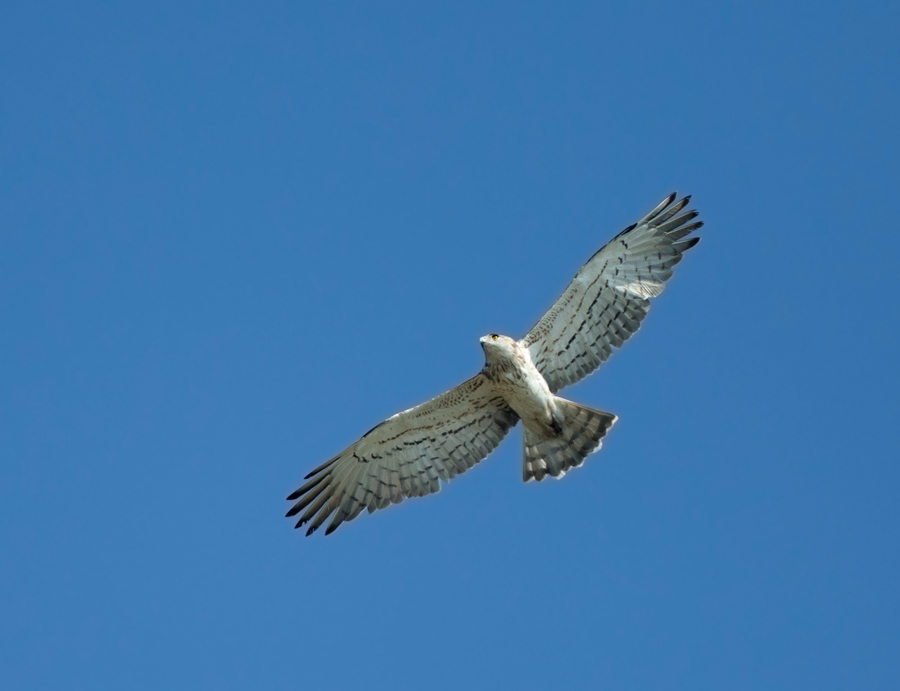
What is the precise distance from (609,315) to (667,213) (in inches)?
55.6

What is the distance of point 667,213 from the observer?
14648 millimetres

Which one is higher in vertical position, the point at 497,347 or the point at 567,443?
the point at 497,347

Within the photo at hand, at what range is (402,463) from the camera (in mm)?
14984

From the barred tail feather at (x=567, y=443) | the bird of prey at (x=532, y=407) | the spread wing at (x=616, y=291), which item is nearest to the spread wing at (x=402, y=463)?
the bird of prey at (x=532, y=407)

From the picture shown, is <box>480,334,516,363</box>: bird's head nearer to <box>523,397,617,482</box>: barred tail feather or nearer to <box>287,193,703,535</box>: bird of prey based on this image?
<box>287,193,703,535</box>: bird of prey

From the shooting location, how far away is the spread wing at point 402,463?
1486cm

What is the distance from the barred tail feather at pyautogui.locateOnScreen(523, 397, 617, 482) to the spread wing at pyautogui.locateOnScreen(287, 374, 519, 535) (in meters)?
0.56

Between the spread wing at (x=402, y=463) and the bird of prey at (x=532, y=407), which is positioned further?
the spread wing at (x=402, y=463)

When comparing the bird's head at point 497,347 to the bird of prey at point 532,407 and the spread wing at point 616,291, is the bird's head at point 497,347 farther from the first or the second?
the spread wing at point 616,291

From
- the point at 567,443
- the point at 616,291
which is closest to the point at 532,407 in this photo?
the point at 567,443

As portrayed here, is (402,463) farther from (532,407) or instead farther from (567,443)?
(567,443)

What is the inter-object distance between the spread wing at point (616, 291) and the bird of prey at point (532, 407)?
0.01 meters

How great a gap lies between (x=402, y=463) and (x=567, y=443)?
2039mm

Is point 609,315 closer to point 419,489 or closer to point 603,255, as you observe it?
point 603,255
